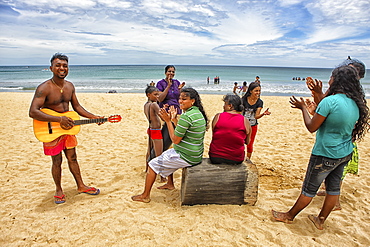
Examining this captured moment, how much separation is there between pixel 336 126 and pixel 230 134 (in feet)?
4.05

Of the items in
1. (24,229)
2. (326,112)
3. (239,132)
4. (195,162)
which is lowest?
(24,229)

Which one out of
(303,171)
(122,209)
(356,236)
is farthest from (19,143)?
(356,236)

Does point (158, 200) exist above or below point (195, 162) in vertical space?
below

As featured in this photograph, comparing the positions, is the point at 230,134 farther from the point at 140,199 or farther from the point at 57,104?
the point at 57,104

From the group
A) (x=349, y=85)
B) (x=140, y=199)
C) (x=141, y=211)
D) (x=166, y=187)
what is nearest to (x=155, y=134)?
(x=166, y=187)

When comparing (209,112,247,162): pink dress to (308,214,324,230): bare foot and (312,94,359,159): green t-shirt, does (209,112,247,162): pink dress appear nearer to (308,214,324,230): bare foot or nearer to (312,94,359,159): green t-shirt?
(312,94,359,159): green t-shirt

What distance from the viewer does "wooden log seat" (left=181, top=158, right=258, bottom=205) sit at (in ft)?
11.3

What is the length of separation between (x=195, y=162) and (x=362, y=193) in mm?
3018

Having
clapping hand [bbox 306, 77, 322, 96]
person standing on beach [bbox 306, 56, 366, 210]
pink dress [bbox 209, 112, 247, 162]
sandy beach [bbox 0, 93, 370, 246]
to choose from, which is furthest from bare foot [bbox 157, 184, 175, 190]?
clapping hand [bbox 306, 77, 322, 96]

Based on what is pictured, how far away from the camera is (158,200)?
12.8 ft

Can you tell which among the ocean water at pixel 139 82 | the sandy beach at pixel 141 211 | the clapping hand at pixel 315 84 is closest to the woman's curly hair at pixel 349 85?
the clapping hand at pixel 315 84

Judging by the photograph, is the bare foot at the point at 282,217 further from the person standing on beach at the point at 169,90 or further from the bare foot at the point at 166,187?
the person standing on beach at the point at 169,90

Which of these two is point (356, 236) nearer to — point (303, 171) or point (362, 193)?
point (362, 193)

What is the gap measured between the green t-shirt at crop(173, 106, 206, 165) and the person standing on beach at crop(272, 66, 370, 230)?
4.04 feet
